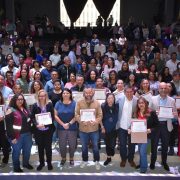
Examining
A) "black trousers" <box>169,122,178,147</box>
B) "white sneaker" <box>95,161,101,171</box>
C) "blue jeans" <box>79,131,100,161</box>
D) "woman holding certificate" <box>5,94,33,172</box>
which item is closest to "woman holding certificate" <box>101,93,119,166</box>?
"blue jeans" <box>79,131,100,161</box>

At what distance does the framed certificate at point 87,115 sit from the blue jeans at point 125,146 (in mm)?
630

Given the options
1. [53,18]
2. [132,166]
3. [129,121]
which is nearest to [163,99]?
[129,121]

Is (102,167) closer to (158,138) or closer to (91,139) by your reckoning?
(91,139)

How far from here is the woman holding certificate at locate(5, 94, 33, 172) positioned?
22.6ft

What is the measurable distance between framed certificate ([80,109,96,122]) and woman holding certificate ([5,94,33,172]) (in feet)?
3.29

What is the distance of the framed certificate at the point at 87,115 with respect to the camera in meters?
7.12

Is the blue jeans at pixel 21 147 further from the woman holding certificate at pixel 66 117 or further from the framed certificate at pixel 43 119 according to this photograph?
the woman holding certificate at pixel 66 117

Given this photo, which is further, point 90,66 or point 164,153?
point 90,66

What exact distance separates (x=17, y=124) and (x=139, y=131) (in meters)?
2.27

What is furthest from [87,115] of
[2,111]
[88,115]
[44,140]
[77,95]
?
[2,111]

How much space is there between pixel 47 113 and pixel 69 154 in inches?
46.1

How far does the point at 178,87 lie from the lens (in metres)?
8.73

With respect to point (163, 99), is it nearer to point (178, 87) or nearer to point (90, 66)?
point (178, 87)

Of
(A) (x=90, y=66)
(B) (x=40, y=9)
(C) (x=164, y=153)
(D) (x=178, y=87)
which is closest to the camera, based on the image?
(C) (x=164, y=153)
